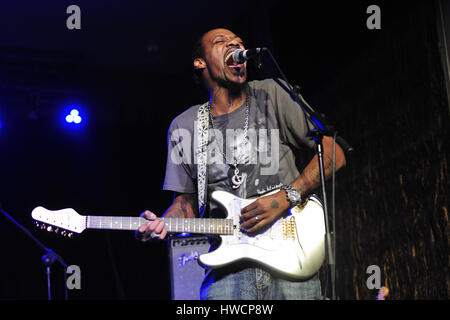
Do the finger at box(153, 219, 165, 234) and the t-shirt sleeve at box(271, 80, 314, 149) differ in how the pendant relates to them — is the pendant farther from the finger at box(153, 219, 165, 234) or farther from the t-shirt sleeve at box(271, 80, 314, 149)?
the finger at box(153, 219, 165, 234)

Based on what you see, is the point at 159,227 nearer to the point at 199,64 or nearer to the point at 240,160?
the point at 240,160

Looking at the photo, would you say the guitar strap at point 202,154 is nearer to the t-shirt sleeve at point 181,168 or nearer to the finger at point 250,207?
the t-shirt sleeve at point 181,168

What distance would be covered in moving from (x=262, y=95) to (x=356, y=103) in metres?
1.46

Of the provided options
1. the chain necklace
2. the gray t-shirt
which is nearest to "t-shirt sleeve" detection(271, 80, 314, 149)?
the gray t-shirt

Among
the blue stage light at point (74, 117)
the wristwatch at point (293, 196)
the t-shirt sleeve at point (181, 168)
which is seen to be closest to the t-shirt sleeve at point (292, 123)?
the wristwatch at point (293, 196)

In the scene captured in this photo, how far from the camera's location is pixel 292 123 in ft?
8.98

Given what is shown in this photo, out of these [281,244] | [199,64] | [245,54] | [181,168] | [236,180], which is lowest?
[281,244]

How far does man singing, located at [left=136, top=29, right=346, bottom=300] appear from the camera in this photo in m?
2.49

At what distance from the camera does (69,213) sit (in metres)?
2.49

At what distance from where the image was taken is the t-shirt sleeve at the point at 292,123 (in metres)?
2.71

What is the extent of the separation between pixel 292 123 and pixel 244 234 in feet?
2.24

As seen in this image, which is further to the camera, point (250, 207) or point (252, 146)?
point (252, 146)

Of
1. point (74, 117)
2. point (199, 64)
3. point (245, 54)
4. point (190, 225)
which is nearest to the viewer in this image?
point (245, 54)

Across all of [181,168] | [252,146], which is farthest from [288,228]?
[181,168]
